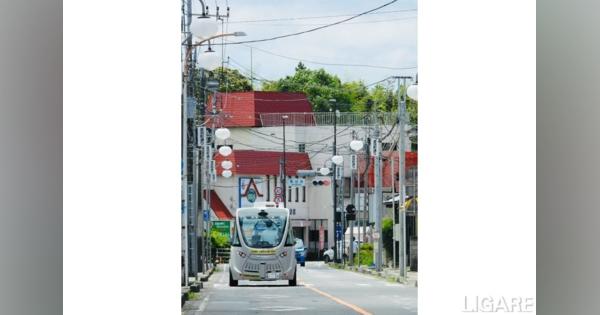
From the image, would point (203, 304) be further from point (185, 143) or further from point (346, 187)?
point (346, 187)

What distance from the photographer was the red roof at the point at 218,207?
782 centimetres

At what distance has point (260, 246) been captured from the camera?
8.18m

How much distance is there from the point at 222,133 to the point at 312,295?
4.37 ft

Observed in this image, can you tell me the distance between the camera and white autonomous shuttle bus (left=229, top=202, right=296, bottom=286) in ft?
25.6

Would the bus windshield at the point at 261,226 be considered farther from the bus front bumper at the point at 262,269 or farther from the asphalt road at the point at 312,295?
the asphalt road at the point at 312,295

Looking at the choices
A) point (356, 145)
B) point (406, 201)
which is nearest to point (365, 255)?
point (406, 201)

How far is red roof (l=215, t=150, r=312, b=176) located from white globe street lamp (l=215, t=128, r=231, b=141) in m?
0.12

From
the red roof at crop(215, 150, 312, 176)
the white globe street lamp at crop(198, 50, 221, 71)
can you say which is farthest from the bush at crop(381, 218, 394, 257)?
the white globe street lamp at crop(198, 50, 221, 71)

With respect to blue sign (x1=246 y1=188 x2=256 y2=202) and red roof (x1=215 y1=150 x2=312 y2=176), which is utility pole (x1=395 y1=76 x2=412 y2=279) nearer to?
red roof (x1=215 y1=150 x2=312 y2=176)
